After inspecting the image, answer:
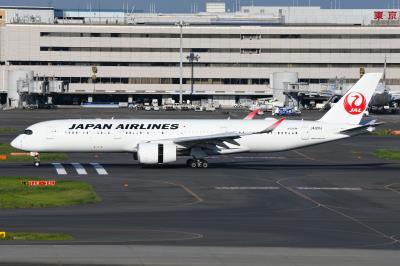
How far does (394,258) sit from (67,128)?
3986 cm

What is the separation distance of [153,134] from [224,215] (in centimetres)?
2510

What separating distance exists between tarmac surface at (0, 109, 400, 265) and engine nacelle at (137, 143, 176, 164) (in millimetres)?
971

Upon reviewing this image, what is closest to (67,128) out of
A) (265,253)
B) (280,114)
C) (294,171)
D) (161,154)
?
(161,154)

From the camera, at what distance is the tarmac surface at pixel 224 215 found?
3556 centimetres

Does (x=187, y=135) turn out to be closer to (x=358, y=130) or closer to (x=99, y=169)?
(x=99, y=169)

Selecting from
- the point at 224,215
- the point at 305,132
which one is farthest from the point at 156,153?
the point at 224,215

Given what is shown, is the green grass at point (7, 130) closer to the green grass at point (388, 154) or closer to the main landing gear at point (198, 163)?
the green grass at point (388, 154)

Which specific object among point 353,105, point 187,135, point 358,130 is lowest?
point 187,135

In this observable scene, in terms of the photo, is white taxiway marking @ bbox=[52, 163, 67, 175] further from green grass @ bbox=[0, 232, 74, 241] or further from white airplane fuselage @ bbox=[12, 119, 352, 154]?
green grass @ bbox=[0, 232, 74, 241]

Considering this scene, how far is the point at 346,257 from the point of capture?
1384 inches

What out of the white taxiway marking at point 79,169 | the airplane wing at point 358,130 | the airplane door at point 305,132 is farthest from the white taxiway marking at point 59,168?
the airplane wing at point 358,130

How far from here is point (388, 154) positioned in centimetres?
8781

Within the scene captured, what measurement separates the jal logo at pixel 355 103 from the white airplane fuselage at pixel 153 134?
150cm

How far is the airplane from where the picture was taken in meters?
71.0
